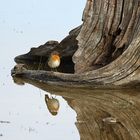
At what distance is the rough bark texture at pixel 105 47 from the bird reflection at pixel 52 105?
322 mm

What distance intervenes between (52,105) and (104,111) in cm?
124

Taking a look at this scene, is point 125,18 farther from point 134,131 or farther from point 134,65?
point 134,131

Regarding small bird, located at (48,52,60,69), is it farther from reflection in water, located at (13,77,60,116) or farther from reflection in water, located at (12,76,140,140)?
reflection in water, located at (13,77,60,116)

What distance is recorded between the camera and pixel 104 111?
7.25m

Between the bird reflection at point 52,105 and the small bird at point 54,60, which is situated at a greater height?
the small bird at point 54,60

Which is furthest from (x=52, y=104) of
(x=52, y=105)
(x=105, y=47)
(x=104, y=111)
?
(x=104, y=111)

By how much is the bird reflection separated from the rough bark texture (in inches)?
12.7

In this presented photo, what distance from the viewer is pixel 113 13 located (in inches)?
349

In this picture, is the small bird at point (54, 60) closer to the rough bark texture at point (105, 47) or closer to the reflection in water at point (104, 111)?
the rough bark texture at point (105, 47)

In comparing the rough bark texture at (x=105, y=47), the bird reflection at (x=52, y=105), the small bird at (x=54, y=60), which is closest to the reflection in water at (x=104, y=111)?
the bird reflection at (x=52, y=105)

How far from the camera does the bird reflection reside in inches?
325

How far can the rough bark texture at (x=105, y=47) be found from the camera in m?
8.34

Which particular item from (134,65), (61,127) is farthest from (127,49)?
(61,127)

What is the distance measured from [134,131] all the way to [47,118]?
A: 1.82 meters
